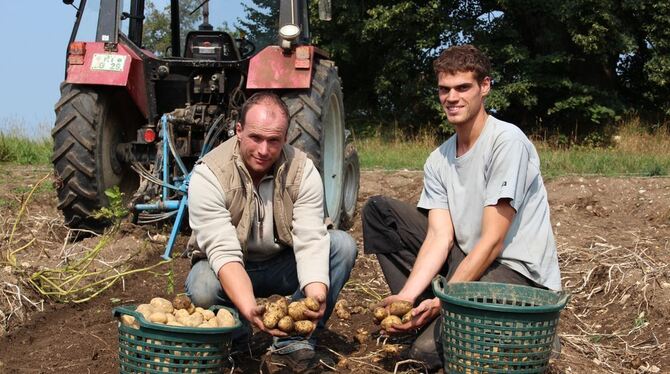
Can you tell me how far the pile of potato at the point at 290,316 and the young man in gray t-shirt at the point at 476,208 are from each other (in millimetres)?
351

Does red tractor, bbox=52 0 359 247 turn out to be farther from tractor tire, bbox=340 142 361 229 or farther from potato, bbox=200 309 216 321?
potato, bbox=200 309 216 321

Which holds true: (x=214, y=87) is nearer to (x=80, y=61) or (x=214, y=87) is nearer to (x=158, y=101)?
(x=158, y=101)

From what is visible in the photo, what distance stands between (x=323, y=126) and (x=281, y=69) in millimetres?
470

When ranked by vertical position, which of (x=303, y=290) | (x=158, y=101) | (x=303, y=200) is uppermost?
(x=158, y=101)

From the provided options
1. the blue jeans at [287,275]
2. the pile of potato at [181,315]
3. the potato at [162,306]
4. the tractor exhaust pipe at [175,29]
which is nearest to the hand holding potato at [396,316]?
the blue jeans at [287,275]

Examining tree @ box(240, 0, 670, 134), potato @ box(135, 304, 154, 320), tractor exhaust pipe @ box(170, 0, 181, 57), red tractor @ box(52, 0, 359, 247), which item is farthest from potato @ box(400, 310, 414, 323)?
tree @ box(240, 0, 670, 134)

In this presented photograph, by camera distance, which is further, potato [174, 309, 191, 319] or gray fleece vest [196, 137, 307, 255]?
gray fleece vest [196, 137, 307, 255]

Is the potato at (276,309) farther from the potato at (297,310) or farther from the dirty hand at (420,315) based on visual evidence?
the dirty hand at (420,315)

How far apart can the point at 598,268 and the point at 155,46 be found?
450 cm

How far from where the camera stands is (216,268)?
3357mm

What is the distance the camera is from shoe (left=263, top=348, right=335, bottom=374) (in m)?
3.64

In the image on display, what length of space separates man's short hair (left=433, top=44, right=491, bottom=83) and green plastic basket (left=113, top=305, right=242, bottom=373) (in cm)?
137

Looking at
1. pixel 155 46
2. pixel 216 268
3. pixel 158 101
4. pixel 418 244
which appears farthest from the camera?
pixel 155 46

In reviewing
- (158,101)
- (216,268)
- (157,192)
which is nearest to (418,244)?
(216,268)
